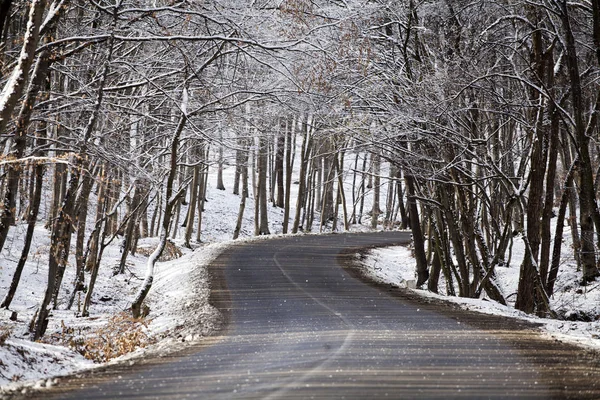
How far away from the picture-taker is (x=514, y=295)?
21531 mm

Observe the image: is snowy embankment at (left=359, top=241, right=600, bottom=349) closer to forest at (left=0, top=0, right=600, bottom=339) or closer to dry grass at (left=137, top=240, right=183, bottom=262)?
forest at (left=0, top=0, right=600, bottom=339)

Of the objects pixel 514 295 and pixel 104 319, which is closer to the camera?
pixel 104 319

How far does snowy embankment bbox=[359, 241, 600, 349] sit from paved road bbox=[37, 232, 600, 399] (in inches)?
23.7

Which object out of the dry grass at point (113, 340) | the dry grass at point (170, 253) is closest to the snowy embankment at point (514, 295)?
the dry grass at point (113, 340)

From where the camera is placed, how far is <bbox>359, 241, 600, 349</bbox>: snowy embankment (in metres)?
10.2

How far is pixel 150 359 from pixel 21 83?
4.06 meters

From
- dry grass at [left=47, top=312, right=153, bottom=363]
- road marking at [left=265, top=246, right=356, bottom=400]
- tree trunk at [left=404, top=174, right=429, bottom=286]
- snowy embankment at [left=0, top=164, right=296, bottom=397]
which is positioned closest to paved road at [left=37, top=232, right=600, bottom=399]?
road marking at [left=265, top=246, right=356, bottom=400]

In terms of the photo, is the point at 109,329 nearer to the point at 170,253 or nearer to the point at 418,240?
the point at 418,240

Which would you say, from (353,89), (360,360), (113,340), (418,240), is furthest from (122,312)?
(418,240)

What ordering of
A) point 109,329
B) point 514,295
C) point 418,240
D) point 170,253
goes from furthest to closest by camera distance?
point 170,253 < point 514,295 < point 418,240 < point 109,329

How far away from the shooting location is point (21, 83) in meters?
8.48

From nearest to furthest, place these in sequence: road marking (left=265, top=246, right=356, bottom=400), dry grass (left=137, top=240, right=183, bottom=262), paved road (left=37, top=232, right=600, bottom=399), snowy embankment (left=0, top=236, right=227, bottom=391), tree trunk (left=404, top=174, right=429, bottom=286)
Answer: road marking (left=265, top=246, right=356, bottom=400) → paved road (left=37, top=232, right=600, bottom=399) → snowy embankment (left=0, top=236, right=227, bottom=391) → tree trunk (left=404, top=174, right=429, bottom=286) → dry grass (left=137, top=240, right=183, bottom=262)

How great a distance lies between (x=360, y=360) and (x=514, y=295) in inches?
611

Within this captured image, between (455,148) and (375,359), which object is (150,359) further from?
(455,148)
